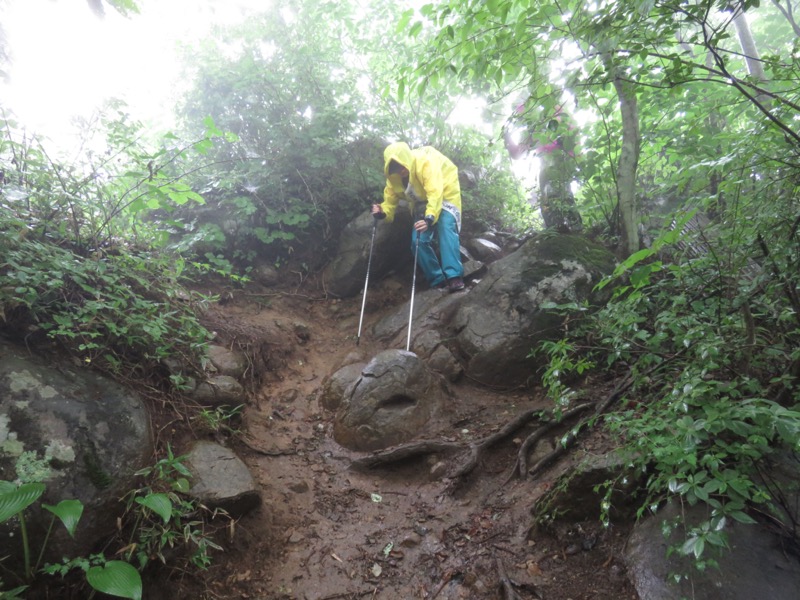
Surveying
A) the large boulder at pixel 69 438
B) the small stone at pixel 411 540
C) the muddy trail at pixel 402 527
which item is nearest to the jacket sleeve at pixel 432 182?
the muddy trail at pixel 402 527

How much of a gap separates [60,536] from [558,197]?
22.0 feet

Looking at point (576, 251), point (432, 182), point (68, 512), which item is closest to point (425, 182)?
point (432, 182)

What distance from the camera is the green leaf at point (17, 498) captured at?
5.90 feet

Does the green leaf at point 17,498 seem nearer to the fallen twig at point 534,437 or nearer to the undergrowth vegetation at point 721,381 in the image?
the undergrowth vegetation at point 721,381

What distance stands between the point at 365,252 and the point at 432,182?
174 cm

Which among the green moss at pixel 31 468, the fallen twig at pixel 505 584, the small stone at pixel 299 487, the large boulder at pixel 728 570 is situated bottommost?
the fallen twig at pixel 505 584

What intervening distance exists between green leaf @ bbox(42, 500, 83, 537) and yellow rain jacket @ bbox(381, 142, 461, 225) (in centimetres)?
511

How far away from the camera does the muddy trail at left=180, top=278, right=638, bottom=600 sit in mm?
2686

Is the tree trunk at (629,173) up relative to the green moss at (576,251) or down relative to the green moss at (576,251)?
up

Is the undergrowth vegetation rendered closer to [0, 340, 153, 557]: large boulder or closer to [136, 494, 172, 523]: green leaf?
[136, 494, 172, 523]: green leaf

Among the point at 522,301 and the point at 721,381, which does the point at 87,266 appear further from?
the point at 522,301

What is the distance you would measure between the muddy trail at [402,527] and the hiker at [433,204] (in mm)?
2057

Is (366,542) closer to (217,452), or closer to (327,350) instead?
(217,452)

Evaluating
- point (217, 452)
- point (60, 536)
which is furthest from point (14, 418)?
point (217, 452)
